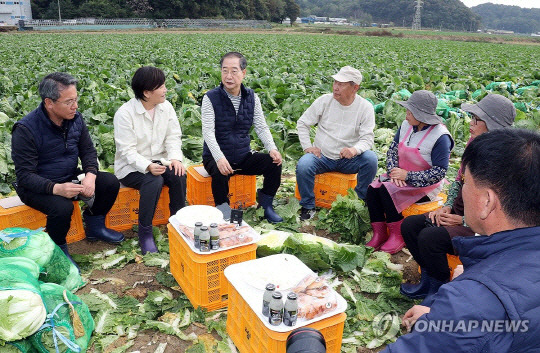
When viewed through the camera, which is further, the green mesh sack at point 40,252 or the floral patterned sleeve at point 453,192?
the floral patterned sleeve at point 453,192

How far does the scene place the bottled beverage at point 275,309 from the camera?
2307mm

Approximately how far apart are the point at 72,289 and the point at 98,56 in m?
17.0

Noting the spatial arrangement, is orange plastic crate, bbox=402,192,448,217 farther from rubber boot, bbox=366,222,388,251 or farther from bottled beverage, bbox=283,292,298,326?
bottled beverage, bbox=283,292,298,326

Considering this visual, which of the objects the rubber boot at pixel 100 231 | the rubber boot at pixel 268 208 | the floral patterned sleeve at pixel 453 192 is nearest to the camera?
the floral patterned sleeve at pixel 453 192

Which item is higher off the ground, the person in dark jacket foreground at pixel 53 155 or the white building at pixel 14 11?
the white building at pixel 14 11

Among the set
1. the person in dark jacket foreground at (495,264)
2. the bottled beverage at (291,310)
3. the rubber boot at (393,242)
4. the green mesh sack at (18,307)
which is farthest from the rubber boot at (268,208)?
the person in dark jacket foreground at (495,264)

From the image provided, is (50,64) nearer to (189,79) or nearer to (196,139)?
(189,79)

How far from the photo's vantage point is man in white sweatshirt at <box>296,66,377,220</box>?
492 cm

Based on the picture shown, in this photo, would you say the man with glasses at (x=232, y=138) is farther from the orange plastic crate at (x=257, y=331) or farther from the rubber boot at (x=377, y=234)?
the orange plastic crate at (x=257, y=331)

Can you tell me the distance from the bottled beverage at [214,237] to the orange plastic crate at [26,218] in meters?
1.85

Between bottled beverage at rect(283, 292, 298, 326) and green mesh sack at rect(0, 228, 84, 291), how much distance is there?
6.61 ft

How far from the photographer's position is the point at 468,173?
1.82 metres

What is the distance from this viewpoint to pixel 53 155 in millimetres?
3930

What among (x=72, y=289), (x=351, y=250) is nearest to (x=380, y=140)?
(x=351, y=250)
